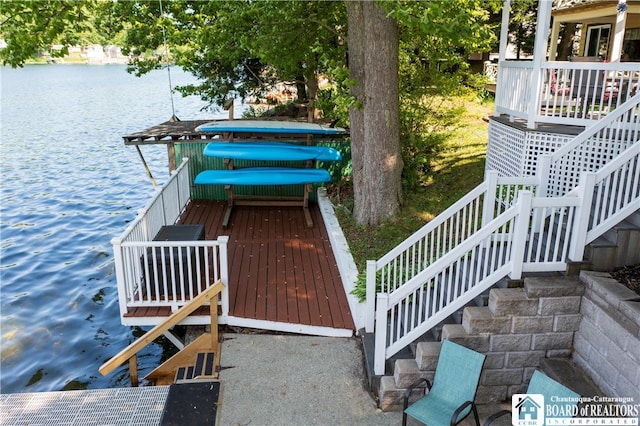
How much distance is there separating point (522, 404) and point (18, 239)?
1324 cm

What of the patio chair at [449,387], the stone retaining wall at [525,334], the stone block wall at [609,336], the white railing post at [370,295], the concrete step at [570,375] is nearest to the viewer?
the stone block wall at [609,336]

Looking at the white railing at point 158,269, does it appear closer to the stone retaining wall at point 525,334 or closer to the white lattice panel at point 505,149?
the stone retaining wall at point 525,334

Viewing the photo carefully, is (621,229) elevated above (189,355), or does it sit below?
above

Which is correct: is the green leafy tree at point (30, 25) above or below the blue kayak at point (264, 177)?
above

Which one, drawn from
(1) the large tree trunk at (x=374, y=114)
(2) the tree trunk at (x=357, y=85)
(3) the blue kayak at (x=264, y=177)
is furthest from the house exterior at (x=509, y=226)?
(2) the tree trunk at (x=357, y=85)

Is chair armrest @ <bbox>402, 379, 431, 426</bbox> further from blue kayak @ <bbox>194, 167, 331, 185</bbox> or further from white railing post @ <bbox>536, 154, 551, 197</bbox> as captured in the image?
blue kayak @ <bbox>194, 167, 331, 185</bbox>

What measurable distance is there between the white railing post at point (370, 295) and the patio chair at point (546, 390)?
1.82 m

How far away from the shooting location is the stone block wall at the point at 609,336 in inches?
170

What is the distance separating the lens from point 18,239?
44.6ft

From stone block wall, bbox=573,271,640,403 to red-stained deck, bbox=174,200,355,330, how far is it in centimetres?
257

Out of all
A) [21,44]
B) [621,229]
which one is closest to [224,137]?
[21,44]

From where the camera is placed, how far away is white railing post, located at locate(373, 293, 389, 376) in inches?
198

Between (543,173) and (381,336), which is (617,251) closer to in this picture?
(543,173)

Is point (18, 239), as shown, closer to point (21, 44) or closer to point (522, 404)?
point (21, 44)
